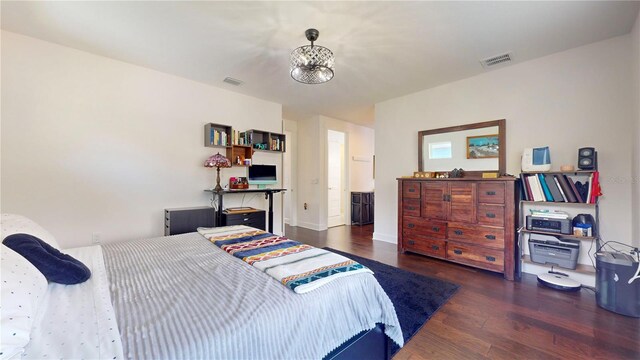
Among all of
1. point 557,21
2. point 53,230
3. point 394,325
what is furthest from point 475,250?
point 53,230

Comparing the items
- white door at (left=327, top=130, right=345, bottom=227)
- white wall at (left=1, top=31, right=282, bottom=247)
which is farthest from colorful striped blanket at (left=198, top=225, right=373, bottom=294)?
white door at (left=327, top=130, right=345, bottom=227)

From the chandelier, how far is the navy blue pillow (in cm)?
204

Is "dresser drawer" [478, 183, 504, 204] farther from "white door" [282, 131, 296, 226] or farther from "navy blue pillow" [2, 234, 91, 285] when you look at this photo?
"white door" [282, 131, 296, 226]

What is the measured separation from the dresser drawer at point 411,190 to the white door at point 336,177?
2503 millimetres

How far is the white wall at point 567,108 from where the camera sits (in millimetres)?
2475

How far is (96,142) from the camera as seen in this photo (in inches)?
114

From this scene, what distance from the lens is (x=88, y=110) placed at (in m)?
2.85

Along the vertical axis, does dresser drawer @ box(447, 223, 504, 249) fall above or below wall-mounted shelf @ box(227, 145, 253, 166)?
below

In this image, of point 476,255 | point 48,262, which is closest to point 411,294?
point 476,255

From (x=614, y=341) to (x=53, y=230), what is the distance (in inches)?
194

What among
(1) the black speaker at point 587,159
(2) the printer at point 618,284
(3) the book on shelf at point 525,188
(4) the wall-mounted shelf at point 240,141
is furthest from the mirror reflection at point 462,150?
(4) the wall-mounted shelf at point 240,141

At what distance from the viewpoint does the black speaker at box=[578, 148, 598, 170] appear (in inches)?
95.7

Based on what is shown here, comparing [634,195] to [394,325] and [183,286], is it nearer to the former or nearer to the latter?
[394,325]

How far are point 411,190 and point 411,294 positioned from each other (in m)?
1.61
